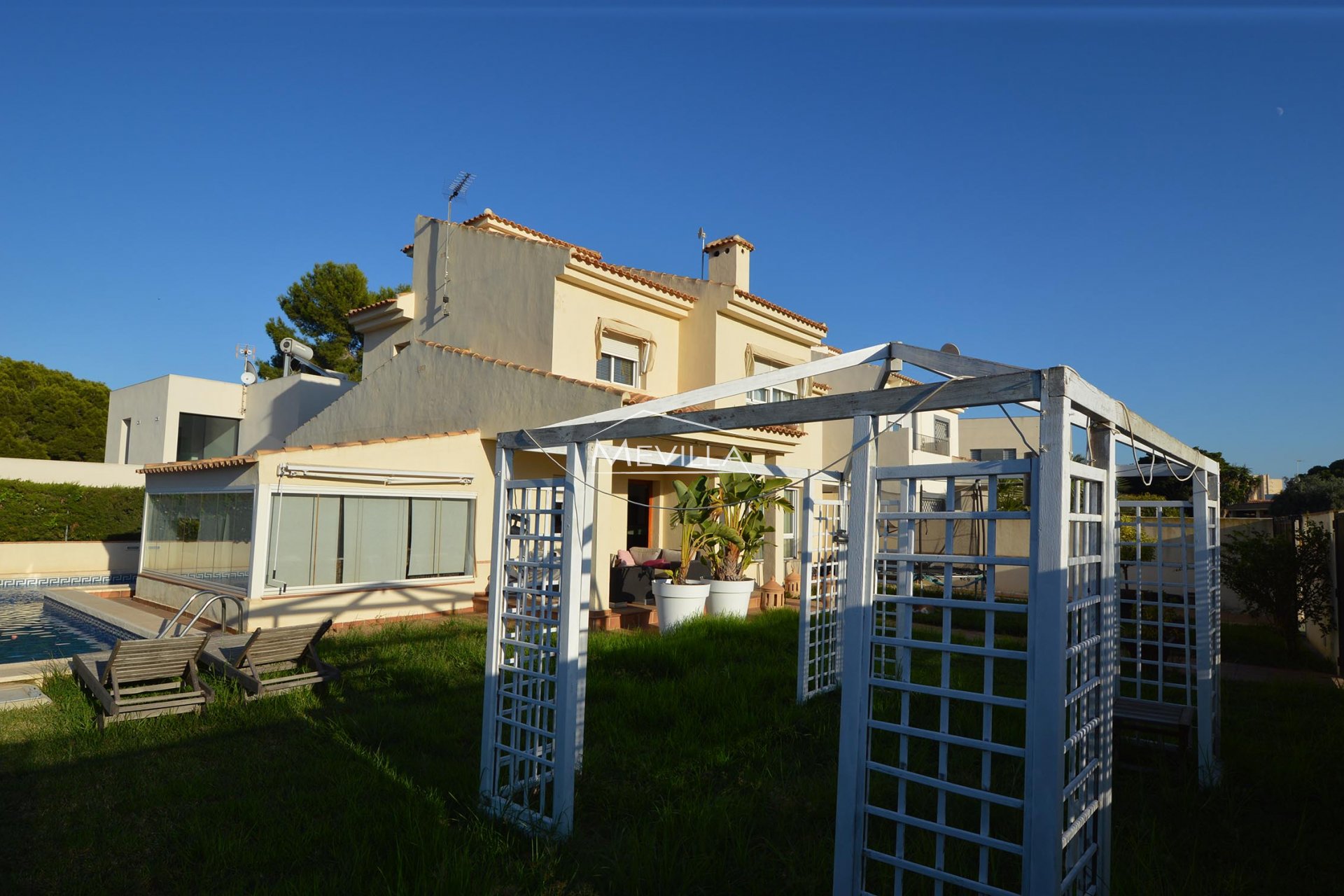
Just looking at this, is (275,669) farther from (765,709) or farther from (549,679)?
(765,709)

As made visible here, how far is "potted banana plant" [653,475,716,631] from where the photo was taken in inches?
470

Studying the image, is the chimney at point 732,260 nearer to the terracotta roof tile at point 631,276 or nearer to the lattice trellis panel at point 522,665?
the terracotta roof tile at point 631,276

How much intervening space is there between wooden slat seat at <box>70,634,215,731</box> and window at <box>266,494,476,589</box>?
4242mm

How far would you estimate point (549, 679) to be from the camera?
532cm

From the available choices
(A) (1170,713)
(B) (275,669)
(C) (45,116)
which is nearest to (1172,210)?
(A) (1170,713)

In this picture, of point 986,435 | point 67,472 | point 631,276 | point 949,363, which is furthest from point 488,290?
point 986,435

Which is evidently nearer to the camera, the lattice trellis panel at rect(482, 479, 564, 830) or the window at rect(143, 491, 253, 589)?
the lattice trellis panel at rect(482, 479, 564, 830)

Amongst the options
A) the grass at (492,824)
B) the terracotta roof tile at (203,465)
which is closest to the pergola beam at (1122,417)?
the grass at (492,824)

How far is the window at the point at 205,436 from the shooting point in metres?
26.8

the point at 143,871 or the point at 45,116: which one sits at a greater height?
the point at 45,116

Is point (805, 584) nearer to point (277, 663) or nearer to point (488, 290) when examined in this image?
point (277, 663)

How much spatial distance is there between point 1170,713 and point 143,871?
7.26 metres

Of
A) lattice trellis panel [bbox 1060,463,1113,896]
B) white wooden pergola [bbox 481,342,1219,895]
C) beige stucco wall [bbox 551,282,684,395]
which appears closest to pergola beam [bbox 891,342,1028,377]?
white wooden pergola [bbox 481,342,1219,895]

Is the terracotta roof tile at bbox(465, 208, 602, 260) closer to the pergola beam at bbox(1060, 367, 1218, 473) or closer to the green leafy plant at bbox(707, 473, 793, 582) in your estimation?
the green leafy plant at bbox(707, 473, 793, 582)
